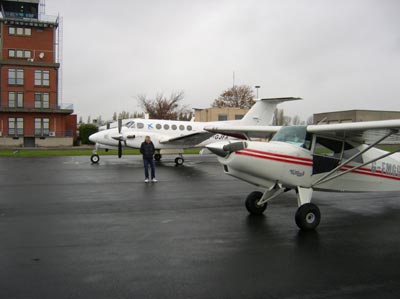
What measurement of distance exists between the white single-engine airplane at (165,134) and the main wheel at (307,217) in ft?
45.8

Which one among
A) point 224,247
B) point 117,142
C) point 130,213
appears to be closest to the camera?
point 224,247

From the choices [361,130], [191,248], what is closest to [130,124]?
[361,130]

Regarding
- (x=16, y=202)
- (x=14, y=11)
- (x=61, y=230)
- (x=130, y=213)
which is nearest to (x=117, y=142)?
(x=16, y=202)

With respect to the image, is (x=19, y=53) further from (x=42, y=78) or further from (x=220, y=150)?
(x=220, y=150)

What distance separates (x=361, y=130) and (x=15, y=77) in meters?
52.2

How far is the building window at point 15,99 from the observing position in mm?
50125

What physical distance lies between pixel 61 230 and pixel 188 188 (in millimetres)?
5947

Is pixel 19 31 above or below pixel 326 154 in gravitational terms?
above

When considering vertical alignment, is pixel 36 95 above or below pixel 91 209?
above

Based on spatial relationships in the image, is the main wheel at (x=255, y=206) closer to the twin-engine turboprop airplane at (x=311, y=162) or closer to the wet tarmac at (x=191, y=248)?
the twin-engine turboprop airplane at (x=311, y=162)

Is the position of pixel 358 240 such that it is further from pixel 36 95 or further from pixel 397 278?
pixel 36 95

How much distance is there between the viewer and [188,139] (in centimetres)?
2197

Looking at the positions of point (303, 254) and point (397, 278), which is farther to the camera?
point (303, 254)

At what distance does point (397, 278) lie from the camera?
462 centimetres
